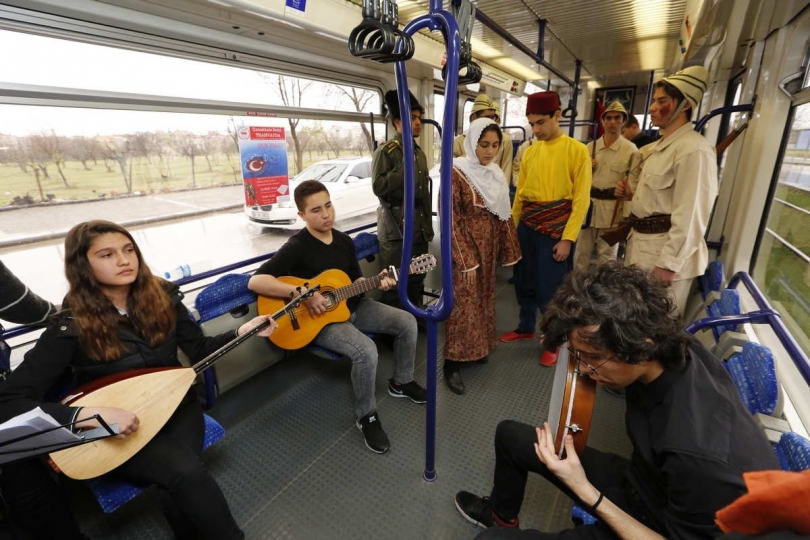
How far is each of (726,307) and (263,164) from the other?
312 cm

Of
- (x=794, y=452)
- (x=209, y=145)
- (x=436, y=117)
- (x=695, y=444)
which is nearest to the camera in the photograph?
(x=695, y=444)

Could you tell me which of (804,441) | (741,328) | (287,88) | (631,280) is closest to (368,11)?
(631,280)

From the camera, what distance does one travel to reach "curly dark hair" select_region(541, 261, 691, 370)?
39.4 inches

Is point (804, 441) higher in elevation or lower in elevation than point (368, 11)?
lower

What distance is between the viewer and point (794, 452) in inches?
39.2

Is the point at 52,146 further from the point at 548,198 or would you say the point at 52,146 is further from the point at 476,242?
the point at 548,198

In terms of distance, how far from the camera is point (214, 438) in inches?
70.4

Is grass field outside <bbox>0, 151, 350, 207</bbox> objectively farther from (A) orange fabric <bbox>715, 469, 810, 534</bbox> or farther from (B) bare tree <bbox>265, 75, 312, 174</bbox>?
(A) orange fabric <bbox>715, 469, 810, 534</bbox>

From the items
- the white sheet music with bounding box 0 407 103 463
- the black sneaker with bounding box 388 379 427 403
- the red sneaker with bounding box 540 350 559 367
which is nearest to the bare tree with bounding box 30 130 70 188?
the white sheet music with bounding box 0 407 103 463

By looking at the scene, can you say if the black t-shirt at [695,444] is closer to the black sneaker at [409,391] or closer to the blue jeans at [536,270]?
the black sneaker at [409,391]

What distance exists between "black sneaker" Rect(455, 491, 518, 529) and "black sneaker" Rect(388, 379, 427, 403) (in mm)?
793

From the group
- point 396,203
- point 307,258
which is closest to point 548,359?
point 396,203

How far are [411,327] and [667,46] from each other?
16.4 feet

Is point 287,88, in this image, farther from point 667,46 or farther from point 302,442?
point 667,46
